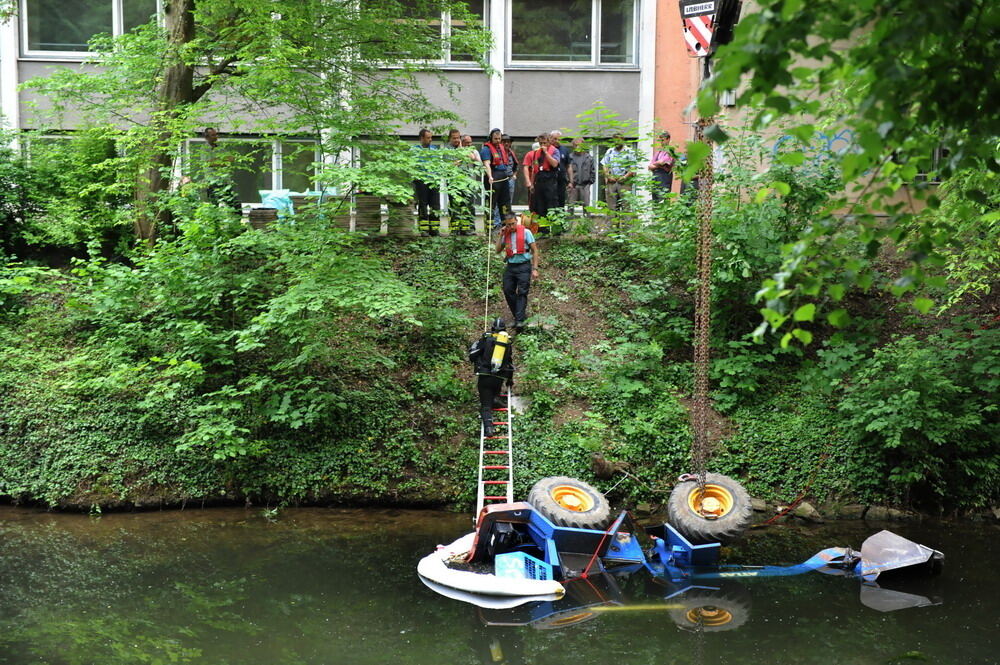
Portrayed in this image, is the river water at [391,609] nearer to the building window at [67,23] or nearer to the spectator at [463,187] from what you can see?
the spectator at [463,187]

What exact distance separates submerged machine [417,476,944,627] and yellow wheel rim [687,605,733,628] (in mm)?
11

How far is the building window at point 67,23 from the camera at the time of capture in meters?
22.2

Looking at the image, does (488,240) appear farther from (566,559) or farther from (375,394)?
(566,559)

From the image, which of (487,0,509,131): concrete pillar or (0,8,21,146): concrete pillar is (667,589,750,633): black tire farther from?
(0,8,21,146): concrete pillar

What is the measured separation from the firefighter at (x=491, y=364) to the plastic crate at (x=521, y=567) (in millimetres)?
3327

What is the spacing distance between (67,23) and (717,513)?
19.1 metres

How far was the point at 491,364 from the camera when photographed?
536 inches

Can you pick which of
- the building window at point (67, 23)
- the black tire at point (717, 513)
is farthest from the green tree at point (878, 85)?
the building window at point (67, 23)

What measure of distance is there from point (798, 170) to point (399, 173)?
667cm

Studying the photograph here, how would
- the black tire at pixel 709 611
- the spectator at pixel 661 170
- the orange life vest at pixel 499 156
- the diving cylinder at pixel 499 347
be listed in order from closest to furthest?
1. the black tire at pixel 709 611
2. the diving cylinder at pixel 499 347
3. the spectator at pixel 661 170
4. the orange life vest at pixel 499 156

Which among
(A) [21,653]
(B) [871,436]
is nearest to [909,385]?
(B) [871,436]

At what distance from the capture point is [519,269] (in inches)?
634

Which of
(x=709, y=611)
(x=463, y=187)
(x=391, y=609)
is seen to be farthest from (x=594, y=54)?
(x=391, y=609)

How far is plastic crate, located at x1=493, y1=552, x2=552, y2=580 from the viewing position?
10.4 meters
